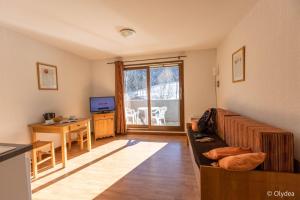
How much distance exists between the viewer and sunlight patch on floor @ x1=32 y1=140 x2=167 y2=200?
7.48 feet

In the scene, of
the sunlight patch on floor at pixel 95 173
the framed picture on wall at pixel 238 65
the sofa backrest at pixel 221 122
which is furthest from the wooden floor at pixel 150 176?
the framed picture on wall at pixel 238 65

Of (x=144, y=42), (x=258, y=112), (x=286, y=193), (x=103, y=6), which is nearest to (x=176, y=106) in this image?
(x=144, y=42)

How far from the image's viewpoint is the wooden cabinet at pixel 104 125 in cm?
475

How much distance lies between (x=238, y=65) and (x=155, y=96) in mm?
2656

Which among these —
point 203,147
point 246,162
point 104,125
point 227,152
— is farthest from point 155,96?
point 246,162

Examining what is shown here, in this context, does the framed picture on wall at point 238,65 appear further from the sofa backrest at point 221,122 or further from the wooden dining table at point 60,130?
the wooden dining table at point 60,130

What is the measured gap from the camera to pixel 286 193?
55.3 inches

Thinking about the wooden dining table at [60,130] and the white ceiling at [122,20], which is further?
the wooden dining table at [60,130]

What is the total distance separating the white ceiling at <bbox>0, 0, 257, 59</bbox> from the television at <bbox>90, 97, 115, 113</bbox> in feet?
4.78

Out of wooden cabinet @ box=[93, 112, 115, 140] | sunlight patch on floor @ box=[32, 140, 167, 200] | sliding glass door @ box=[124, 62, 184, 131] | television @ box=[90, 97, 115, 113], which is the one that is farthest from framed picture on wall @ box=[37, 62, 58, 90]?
sliding glass door @ box=[124, 62, 184, 131]

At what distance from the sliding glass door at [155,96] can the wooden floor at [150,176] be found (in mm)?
1176

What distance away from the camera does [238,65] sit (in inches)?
113

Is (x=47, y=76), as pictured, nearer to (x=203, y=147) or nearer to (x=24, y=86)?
(x=24, y=86)

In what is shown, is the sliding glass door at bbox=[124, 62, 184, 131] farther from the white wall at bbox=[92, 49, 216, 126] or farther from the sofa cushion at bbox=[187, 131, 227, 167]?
the sofa cushion at bbox=[187, 131, 227, 167]
